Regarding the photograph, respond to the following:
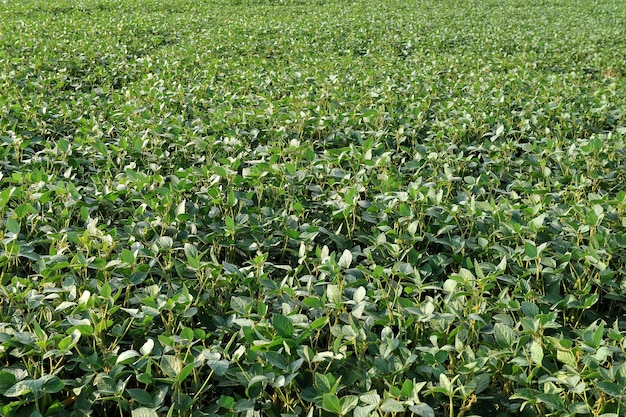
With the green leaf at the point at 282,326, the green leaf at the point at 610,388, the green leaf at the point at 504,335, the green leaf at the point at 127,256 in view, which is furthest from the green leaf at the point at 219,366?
the green leaf at the point at 610,388

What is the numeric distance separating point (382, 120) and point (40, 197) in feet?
7.64

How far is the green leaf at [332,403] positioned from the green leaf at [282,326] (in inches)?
10.1

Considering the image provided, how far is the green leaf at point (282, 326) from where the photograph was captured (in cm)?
158

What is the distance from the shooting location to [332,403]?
4.48ft

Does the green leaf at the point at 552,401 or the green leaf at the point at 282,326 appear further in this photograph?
the green leaf at the point at 282,326

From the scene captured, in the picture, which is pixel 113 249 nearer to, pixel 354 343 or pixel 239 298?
pixel 239 298

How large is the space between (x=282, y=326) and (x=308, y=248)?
0.64 meters

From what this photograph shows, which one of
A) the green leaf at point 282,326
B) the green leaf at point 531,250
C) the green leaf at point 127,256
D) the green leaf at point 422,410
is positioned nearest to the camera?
the green leaf at point 422,410

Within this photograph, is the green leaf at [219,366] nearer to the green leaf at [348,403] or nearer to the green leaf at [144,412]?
the green leaf at [144,412]

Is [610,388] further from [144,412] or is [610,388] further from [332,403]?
[144,412]

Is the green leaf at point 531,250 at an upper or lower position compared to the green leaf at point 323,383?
upper

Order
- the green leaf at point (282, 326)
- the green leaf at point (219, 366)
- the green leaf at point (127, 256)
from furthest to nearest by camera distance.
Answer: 1. the green leaf at point (127, 256)
2. the green leaf at point (282, 326)
3. the green leaf at point (219, 366)

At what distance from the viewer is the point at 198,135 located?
11.5ft

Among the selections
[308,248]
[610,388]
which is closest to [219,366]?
[308,248]
